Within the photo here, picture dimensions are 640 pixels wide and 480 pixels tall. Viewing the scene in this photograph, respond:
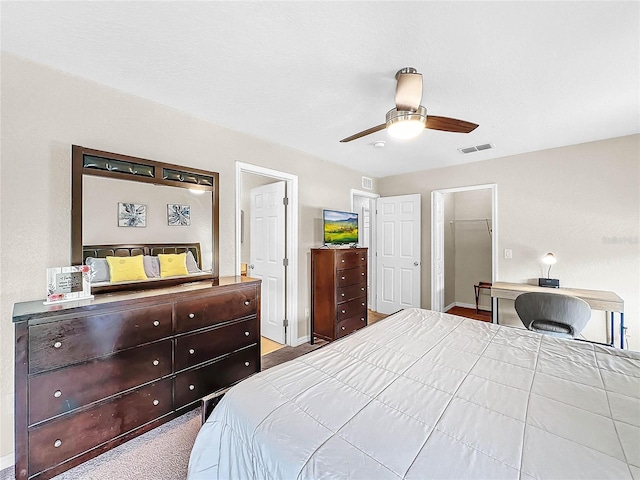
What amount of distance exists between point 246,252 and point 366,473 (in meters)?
4.05

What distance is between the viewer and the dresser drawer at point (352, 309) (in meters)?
3.65

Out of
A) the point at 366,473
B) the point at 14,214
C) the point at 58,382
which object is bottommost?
the point at 58,382

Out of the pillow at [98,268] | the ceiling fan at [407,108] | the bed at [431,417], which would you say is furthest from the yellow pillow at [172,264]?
the ceiling fan at [407,108]

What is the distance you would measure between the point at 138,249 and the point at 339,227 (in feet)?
8.23

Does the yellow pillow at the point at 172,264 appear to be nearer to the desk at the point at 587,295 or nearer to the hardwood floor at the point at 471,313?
the desk at the point at 587,295

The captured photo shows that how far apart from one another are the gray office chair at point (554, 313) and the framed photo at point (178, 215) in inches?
136

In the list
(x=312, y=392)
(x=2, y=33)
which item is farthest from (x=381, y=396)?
(x=2, y=33)

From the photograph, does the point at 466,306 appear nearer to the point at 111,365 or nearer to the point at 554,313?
the point at 554,313

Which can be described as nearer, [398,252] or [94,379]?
[94,379]

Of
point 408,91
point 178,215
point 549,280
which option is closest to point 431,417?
point 408,91

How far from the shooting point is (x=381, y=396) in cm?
119

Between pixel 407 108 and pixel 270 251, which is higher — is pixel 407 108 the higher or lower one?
the higher one

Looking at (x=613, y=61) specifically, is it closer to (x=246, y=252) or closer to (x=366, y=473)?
(x=366, y=473)

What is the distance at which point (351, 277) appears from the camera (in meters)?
3.82
